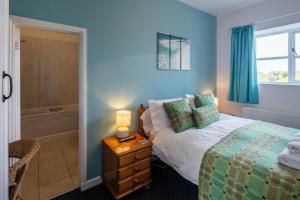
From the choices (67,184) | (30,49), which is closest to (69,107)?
(30,49)

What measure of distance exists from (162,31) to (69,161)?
2.38 m

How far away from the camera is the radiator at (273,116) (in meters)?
2.55

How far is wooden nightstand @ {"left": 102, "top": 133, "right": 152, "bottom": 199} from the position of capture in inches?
68.5

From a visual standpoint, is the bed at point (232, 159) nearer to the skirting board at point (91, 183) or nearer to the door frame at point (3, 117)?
the skirting board at point (91, 183)

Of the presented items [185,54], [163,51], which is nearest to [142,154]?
[163,51]

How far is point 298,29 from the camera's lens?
8.66 feet

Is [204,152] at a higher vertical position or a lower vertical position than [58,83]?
lower

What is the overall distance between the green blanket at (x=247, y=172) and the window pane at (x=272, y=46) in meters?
1.74

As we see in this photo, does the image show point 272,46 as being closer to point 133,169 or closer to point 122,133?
point 122,133

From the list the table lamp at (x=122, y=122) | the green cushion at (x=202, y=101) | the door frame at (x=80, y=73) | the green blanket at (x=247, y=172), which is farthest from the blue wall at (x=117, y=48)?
the green blanket at (x=247, y=172)

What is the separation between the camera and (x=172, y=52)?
109 inches

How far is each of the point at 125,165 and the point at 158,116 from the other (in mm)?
744

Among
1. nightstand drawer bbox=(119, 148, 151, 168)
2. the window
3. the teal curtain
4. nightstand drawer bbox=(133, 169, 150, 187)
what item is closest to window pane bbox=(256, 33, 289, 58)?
the window

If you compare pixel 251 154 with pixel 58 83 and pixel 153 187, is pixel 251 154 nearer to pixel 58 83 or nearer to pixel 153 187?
pixel 153 187
